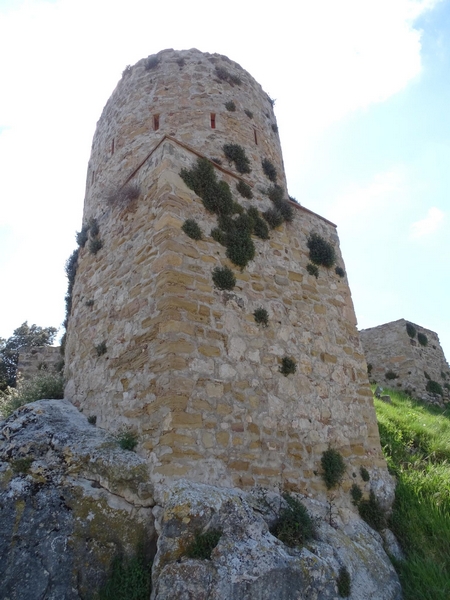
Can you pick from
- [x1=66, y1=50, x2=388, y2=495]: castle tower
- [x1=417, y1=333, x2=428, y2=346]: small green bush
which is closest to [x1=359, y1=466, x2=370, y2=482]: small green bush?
[x1=66, y1=50, x2=388, y2=495]: castle tower

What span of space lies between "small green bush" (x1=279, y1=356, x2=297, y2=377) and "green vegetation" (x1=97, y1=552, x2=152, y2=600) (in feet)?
10.1

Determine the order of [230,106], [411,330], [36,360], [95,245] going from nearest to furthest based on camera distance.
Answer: [95,245], [230,106], [36,360], [411,330]

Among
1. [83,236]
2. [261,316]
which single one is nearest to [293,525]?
[261,316]

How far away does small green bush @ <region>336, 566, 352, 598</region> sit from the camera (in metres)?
5.13

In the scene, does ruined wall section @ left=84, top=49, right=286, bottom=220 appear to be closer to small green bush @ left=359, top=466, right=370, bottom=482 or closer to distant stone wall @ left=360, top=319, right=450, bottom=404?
small green bush @ left=359, top=466, right=370, bottom=482

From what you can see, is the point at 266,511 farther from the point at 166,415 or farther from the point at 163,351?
the point at 163,351

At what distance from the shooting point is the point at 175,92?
32.4ft

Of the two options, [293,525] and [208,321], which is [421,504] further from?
[208,321]

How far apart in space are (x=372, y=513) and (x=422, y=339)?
44.4ft

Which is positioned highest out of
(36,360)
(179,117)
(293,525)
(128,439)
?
(179,117)

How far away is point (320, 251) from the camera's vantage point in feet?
28.4

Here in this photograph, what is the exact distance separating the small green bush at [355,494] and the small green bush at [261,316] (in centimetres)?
265

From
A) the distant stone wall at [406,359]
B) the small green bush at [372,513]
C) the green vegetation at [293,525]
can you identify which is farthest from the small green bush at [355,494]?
the distant stone wall at [406,359]

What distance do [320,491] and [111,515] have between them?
2838mm
